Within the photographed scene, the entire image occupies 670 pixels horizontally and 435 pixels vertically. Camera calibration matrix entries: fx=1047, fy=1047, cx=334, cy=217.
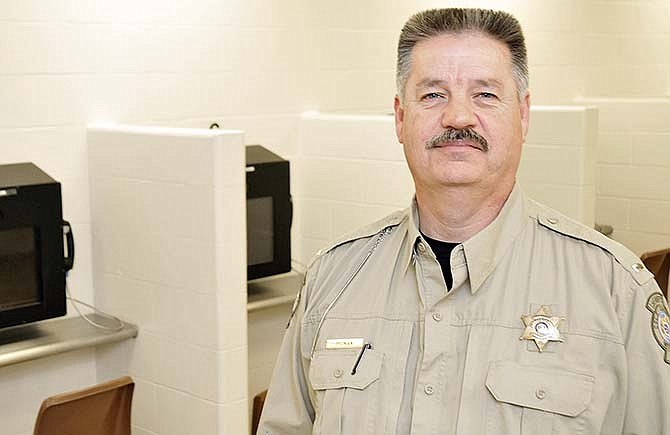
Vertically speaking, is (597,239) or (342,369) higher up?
(597,239)

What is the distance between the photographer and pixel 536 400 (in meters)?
1.47

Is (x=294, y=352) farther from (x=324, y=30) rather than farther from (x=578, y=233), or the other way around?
(x=324, y=30)

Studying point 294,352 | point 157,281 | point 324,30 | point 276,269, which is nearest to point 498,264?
point 294,352

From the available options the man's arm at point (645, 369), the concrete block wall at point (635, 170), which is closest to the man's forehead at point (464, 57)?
the man's arm at point (645, 369)

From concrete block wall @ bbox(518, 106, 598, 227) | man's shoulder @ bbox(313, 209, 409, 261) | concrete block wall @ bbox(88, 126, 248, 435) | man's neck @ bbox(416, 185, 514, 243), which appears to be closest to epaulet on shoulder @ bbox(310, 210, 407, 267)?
man's shoulder @ bbox(313, 209, 409, 261)

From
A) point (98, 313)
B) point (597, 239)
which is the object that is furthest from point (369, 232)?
point (98, 313)

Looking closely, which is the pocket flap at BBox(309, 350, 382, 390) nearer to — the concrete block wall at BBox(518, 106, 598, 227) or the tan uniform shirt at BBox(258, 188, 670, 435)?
the tan uniform shirt at BBox(258, 188, 670, 435)

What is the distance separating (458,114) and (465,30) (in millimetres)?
142

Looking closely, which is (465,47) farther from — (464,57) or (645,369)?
(645,369)

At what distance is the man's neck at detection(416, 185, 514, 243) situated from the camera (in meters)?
1.54

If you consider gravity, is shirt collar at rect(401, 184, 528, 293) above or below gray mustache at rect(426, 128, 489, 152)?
below

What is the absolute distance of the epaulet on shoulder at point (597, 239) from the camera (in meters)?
1.51

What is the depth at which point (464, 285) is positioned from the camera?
1549 millimetres

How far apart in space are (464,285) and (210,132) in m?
1.39
